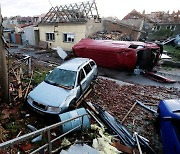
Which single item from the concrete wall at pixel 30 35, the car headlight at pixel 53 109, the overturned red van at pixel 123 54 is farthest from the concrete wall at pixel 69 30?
the car headlight at pixel 53 109

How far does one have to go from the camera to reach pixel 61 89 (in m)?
6.75

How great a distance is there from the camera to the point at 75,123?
522cm

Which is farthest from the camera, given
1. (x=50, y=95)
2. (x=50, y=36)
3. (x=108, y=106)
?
(x=50, y=36)

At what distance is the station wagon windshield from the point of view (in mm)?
7066

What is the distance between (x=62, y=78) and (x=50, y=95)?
3.93 feet

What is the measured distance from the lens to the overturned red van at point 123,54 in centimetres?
1252

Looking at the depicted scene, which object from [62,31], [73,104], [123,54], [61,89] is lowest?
[73,104]

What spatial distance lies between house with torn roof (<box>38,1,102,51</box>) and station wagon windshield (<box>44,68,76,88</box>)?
11.9 metres

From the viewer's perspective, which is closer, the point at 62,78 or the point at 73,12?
the point at 62,78

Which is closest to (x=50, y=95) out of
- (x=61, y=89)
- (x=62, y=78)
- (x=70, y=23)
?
(x=61, y=89)

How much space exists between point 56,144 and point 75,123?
31.3 inches

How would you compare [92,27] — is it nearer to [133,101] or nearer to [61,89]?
[133,101]

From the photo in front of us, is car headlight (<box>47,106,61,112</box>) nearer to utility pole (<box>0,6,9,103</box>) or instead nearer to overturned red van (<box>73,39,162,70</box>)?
utility pole (<box>0,6,9,103</box>)

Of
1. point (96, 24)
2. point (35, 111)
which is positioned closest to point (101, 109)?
point (35, 111)
